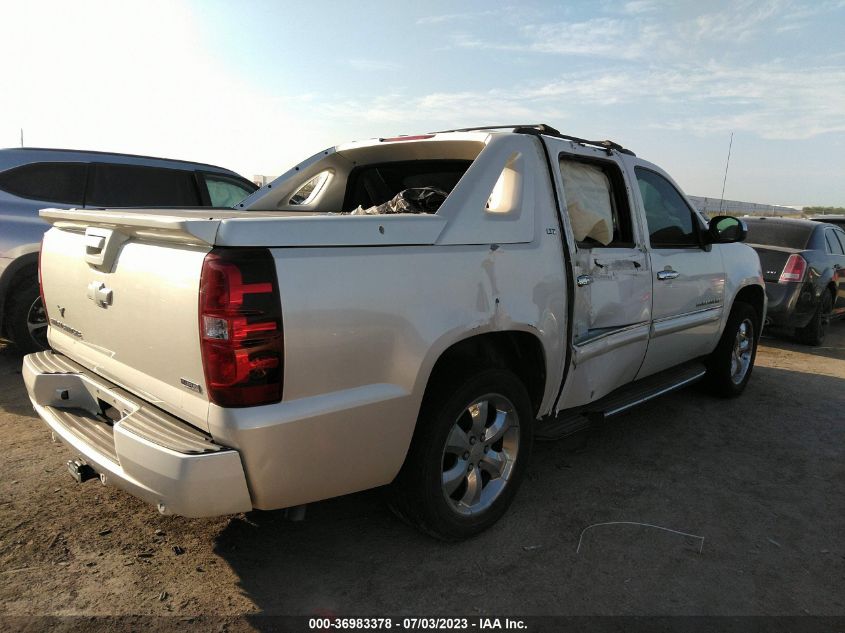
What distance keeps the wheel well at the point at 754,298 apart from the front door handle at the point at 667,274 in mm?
1588

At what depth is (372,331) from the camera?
7.38 feet

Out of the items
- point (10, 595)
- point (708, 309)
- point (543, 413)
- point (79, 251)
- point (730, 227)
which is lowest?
point (10, 595)

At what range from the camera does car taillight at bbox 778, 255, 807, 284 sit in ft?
24.7

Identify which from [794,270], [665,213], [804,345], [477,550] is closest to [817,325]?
[804,345]

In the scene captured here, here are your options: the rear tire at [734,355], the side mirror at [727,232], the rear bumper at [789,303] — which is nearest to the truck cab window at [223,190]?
the side mirror at [727,232]

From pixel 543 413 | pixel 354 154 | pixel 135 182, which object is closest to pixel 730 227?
pixel 543 413

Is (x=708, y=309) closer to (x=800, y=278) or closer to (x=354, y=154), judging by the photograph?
(x=354, y=154)

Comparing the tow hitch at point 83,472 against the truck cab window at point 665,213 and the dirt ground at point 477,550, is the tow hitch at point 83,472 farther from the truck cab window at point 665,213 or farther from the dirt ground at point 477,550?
the truck cab window at point 665,213

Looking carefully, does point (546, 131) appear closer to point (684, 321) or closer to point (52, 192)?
point (684, 321)

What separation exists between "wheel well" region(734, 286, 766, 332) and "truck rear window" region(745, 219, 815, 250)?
293 centimetres

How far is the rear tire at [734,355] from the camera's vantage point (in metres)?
5.13

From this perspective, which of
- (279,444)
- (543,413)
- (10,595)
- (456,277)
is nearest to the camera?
(279,444)

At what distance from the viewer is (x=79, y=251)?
107 inches

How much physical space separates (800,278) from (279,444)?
755 cm
